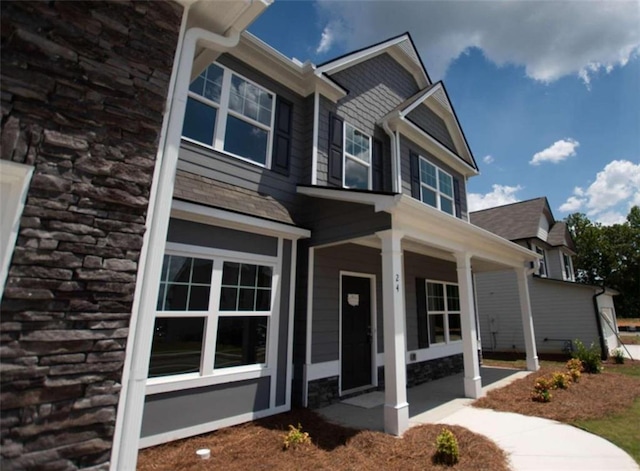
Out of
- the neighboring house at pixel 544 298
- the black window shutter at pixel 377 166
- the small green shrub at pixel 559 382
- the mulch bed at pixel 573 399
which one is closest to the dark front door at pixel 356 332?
the mulch bed at pixel 573 399

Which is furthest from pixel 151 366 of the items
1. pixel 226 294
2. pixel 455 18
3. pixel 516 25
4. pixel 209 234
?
pixel 516 25

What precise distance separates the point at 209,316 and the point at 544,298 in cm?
1519

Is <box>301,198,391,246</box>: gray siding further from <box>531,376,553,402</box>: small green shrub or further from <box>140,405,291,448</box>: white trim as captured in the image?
<box>531,376,553,402</box>: small green shrub

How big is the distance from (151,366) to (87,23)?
140 inches

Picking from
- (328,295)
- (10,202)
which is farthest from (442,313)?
(10,202)

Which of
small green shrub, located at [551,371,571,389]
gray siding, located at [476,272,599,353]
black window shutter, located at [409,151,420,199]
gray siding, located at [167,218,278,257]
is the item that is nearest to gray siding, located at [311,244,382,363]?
gray siding, located at [167,218,278,257]

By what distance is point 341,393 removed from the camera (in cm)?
601

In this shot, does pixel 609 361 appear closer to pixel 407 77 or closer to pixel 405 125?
pixel 405 125

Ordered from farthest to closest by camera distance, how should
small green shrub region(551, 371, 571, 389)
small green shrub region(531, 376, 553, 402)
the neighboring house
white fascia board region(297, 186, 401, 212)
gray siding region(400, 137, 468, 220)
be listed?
the neighboring house < gray siding region(400, 137, 468, 220) < small green shrub region(551, 371, 571, 389) < small green shrub region(531, 376, 553, 402) < white fascia board region(297, 186, 401, 212)

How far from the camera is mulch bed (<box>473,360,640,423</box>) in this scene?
5.33 meters

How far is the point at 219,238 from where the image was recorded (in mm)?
4730

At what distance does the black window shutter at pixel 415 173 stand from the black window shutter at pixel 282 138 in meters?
3.94

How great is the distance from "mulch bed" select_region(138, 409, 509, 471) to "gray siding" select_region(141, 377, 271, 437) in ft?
0.68

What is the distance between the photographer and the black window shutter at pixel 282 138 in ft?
19.9
